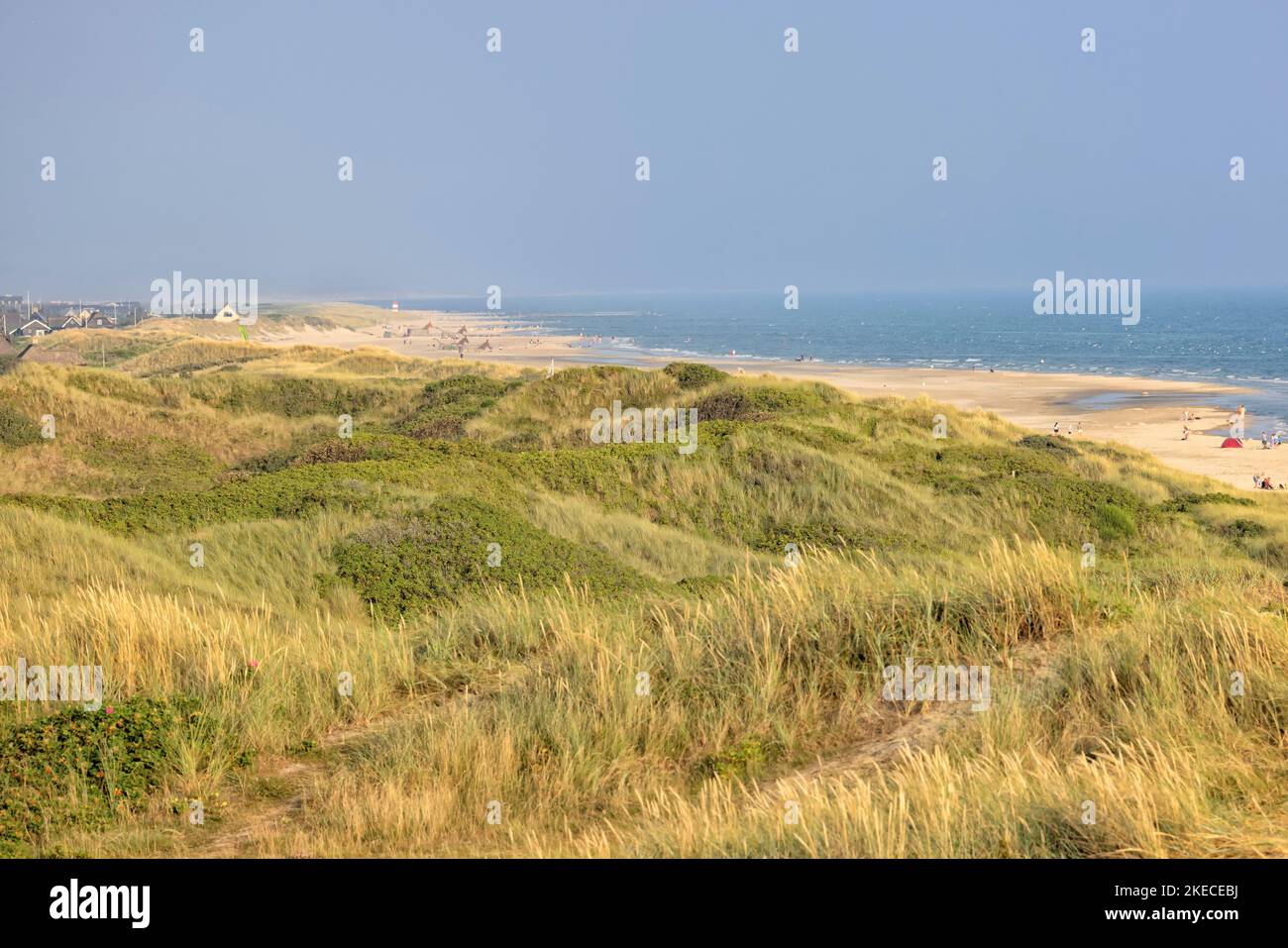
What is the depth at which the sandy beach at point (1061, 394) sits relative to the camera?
149 ft

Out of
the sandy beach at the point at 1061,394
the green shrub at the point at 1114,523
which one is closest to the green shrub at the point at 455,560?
the green shrub at the point at 1114,523

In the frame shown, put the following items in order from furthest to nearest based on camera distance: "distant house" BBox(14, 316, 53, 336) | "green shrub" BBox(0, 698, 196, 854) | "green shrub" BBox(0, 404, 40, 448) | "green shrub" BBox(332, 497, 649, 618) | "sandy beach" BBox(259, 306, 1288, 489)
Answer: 1. "distant house" BBox(14, 316, 53, 336)
2. "sandy beach" BBox(259, 306, 1288, 489)
3. "green shrub" BBox(0, 404, 40, 448)
4. "green shrub" BBox(332, 497, 649, 618)
5. "green shrub" BBox(0, 698, 196, 854)

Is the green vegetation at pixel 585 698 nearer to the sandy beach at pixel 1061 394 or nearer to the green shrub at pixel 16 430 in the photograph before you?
the green shrub at pixel 16 430

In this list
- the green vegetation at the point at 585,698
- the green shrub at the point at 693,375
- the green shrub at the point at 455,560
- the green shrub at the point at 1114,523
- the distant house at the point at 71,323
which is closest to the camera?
the green vegetation at the point at 585,698

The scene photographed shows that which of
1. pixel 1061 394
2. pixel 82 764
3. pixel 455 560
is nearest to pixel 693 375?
pixel 455 560

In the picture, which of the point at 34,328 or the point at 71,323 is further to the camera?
the point at 71,323

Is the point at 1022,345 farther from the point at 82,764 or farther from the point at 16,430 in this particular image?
the point at 82,764

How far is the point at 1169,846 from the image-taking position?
A: 4496 millimetres

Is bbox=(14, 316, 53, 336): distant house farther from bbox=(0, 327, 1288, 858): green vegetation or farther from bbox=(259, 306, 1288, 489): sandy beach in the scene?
bbox=(0, 327, 1288, 858): green vegetation

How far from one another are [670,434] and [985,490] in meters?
6.92

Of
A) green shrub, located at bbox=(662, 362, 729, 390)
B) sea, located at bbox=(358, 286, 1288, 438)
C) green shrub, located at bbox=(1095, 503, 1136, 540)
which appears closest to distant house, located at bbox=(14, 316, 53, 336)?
sea, located at bbox=(358, 286, 1288, 438)

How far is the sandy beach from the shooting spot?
45.5m

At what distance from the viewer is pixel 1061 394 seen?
70.5m

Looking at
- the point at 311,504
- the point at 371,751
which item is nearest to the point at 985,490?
the point at 311,504
